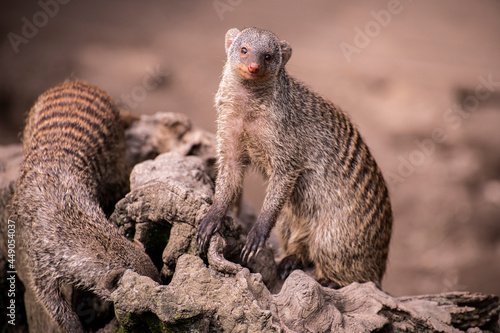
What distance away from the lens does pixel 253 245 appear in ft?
9.45

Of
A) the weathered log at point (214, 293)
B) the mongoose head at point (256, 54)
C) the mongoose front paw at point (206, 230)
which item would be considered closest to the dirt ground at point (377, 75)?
the weathered log at point (214, 293)

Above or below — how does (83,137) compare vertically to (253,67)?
below

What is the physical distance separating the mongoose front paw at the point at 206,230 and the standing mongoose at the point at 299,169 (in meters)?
0.10

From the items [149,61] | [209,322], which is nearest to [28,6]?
[149,61]

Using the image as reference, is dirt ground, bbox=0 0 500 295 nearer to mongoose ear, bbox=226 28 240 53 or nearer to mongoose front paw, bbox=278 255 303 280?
mongoose front paw, bbox=278 255 303 280

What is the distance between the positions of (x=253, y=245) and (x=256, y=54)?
1060 millimetres

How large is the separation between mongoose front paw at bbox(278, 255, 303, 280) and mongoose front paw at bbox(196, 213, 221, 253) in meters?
0.75

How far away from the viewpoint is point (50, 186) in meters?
2.95

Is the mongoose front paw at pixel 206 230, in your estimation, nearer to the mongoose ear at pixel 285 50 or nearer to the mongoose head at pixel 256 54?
the mongoose head at pixel 256 54

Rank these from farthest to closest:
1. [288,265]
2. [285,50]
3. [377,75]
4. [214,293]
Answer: [377,75] < [288,265] < [285,50] < [214,293]

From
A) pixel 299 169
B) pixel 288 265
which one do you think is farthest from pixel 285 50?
pixel 288 265

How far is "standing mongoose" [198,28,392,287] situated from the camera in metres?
3.02

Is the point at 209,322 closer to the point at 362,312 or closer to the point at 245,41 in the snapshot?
the point at 362,312

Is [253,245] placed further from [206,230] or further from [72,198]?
[72,198]
